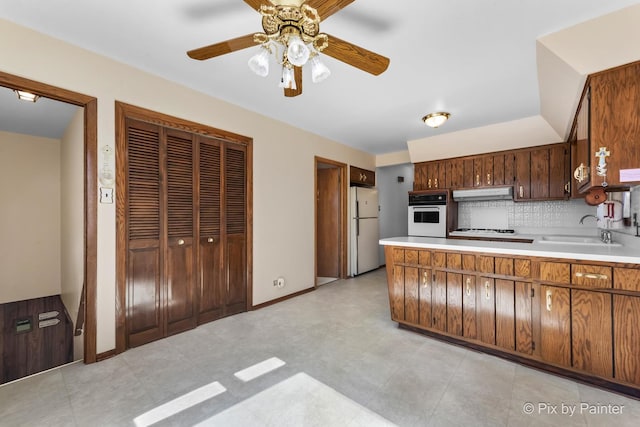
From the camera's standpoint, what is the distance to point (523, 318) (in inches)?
84.7

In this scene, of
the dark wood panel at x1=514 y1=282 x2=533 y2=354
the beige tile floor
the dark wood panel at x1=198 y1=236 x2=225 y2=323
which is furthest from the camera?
the dark wood panel at x1=198 y1=236 x2=225 y2=323

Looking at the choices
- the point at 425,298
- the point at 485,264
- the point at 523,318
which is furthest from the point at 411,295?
the point at 523,318

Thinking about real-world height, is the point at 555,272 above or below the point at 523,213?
below

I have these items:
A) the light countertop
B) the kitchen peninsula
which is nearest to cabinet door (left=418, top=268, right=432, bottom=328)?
the kitchen peninsula

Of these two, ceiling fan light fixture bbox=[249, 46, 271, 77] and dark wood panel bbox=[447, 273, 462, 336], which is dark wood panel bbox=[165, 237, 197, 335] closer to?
ceiling fan light fixture bbox=[249, 46, 271, 77]

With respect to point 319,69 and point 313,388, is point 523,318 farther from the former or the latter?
point 319,69

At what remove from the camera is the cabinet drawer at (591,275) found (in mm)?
1815

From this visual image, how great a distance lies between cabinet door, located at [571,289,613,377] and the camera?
5.96 ft

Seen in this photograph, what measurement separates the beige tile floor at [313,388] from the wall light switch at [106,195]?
1.33 metres

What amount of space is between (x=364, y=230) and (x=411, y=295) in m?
2.70

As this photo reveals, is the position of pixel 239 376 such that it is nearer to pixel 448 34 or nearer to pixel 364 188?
pixel 448 34

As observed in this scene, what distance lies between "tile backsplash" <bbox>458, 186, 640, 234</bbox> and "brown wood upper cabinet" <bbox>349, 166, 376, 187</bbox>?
175 centimetres

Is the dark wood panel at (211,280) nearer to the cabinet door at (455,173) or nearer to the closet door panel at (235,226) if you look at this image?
the closet door panel at (235,226)

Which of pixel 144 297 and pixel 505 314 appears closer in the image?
pixel 505 314
